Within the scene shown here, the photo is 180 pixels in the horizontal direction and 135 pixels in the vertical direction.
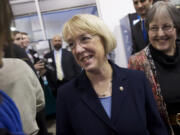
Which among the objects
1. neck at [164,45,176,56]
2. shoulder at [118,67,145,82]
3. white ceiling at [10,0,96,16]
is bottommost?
shoulder at [118,67,145,82]

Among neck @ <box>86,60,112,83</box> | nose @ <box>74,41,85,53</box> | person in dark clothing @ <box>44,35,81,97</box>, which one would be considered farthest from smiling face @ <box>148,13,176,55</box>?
person in dark clothing @ <box>44,35,81,97</box>

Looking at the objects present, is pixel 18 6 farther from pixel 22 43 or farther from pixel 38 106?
pixel 38 106

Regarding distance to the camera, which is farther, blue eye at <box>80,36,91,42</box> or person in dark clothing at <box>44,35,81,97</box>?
person in dark clothing at <box>44,35,81,97</box>

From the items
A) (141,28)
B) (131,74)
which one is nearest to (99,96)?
(131,74)

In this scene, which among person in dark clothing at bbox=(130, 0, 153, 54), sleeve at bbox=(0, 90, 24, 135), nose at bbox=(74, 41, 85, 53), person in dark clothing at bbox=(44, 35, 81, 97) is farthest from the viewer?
person in dark clothing at bbox=(44, 35, 81, 97)

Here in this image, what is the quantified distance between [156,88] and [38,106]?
100cm

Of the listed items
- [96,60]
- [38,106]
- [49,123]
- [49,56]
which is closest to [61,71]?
[49,56]

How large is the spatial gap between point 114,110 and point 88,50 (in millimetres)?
446

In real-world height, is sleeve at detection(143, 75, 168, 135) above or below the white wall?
below

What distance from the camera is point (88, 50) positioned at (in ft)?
4.10

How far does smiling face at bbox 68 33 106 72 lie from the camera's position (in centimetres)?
124

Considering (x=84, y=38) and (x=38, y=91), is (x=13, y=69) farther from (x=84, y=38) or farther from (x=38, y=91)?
(x=84, y=38)

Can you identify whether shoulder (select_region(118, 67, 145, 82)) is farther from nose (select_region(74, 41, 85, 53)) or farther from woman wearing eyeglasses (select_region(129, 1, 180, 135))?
nose (select_region(74, 41, 85, 53))

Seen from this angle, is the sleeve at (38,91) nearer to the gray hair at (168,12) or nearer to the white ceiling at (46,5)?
the gray hair at (168,12)
